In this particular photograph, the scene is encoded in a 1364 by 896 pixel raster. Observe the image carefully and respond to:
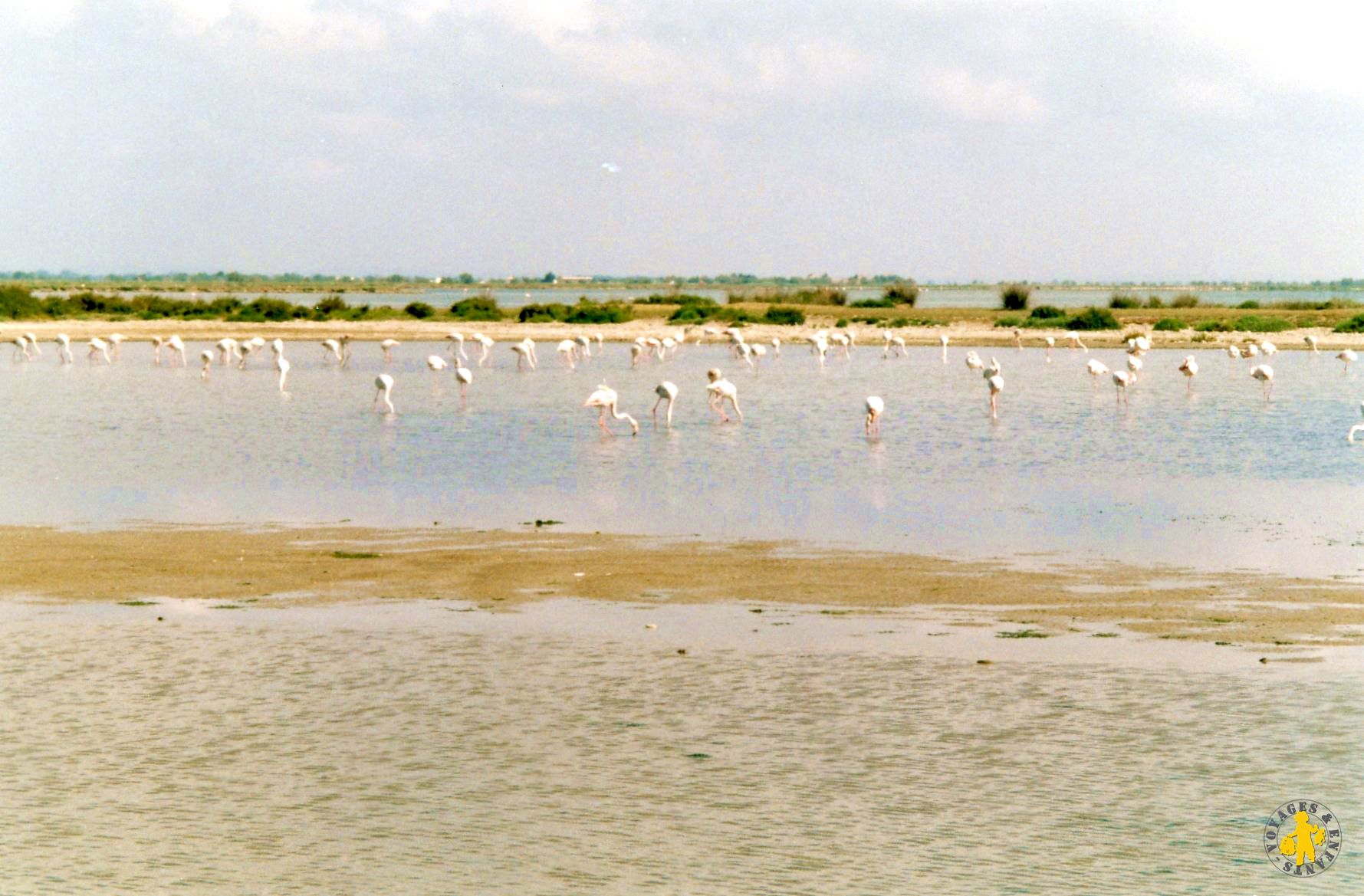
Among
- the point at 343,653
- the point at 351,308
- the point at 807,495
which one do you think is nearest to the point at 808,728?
the point at 343,653

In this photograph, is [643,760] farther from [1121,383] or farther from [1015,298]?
[1015,298]

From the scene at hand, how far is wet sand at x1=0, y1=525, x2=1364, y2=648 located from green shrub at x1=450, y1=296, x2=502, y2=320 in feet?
188

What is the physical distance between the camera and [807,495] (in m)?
18.2

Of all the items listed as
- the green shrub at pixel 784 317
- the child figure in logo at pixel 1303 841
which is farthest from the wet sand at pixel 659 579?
the green shrub at pixel 784 317

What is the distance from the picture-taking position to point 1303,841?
6605 mm

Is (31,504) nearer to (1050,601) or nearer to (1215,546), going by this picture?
(1050,601)

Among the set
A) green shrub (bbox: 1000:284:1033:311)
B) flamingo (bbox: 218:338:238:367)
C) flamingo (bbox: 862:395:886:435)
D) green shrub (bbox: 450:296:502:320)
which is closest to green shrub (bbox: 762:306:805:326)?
green shrub (bbox: 450:296:502:320)

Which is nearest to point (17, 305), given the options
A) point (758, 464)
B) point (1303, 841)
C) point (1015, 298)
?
point (1015, 298)

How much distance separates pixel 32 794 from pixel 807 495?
464 inches

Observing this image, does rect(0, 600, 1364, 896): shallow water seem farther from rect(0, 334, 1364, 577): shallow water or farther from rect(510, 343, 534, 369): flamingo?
rect(510, 343, 534, 369): flamingo

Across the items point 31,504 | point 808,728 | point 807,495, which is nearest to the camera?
point 808,728

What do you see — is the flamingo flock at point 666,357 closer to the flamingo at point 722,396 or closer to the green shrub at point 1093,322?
the flamingo at point 722,396

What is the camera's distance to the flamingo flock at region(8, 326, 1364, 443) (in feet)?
103

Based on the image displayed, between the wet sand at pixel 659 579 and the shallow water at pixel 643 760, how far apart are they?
3.00ft
